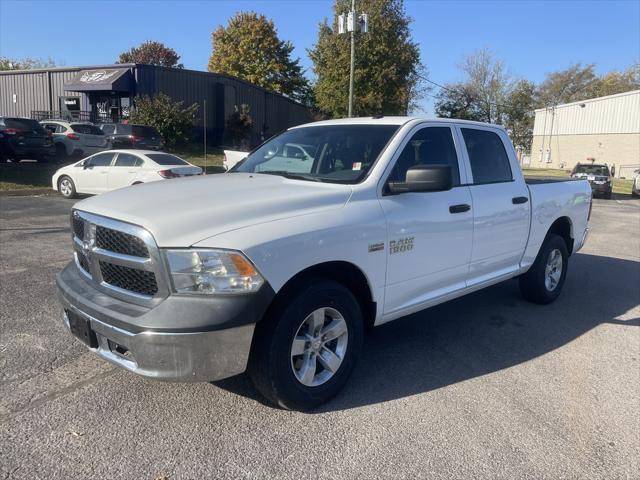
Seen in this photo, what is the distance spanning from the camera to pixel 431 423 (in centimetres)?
336

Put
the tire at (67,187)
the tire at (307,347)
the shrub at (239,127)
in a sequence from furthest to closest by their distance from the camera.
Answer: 1. the shrub at (239,127)
2. the tire at (67,187)
3. the tire at (307,347)

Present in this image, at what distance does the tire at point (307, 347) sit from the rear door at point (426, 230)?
461 millimetres

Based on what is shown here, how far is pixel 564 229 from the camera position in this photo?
20.7 ft

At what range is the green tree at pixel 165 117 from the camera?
26.0m

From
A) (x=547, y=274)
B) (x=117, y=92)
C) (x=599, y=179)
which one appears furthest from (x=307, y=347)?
(x=117, y=92)

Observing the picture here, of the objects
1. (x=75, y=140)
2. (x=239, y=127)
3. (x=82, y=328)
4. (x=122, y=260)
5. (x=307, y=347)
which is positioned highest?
(x=239, y=127)

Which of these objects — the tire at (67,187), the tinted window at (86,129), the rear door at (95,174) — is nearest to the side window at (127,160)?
the rear door at (95,174)

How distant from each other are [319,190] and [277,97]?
1530 inches

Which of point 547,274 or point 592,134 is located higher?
point 592,134

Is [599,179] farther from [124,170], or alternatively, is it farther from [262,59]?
[262,59]

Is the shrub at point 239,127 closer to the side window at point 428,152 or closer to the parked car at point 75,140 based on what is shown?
the parked car at point 75,140

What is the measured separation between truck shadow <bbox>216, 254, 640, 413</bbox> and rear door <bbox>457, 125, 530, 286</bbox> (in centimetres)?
58

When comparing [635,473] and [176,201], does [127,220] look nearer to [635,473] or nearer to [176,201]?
[176,201]

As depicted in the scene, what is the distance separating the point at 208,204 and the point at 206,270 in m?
0.53
